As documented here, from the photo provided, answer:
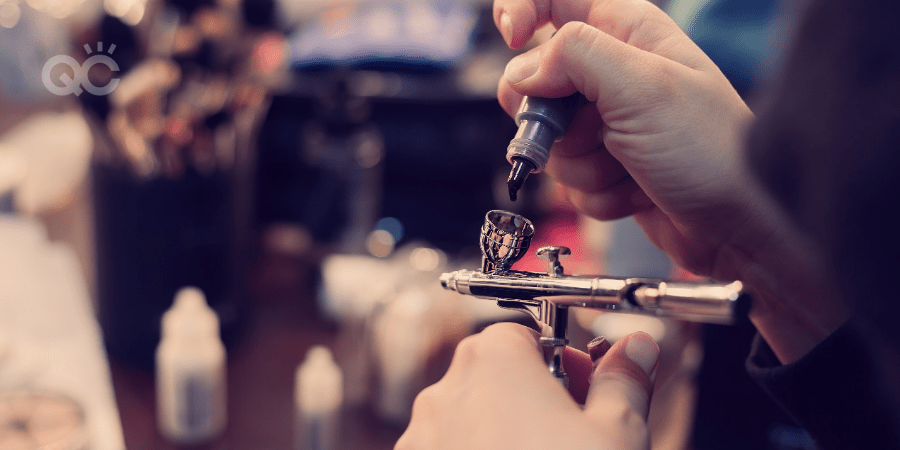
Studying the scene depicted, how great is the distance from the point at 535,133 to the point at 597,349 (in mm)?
164

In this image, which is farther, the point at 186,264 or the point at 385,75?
the point at 385,75

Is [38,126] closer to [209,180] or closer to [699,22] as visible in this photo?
[209,180]

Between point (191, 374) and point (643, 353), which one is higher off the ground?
point (643, 353)

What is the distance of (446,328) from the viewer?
73 centimetres

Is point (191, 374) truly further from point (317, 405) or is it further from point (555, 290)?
point (555, 290)

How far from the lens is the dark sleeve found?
419 mm

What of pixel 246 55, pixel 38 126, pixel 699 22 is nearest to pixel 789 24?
pixel 246 55

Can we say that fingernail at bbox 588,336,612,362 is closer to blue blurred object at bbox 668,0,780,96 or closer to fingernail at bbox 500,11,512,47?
fingernail at bbox 500,11,512,47

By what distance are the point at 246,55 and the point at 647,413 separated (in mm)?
772

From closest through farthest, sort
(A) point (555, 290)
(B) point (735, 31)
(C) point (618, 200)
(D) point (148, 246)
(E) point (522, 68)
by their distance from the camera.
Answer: (A) point (555, 290) < (E) point (522, 68) < (C) point (618, 200) < (D) point (148, 246) < (B) point (735, 31)

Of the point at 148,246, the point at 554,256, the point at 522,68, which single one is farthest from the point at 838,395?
the point at 148,246

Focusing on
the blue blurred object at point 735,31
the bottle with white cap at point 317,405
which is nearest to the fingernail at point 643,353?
the bottle with white cap at point 317,405

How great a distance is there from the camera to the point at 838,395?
0.43m

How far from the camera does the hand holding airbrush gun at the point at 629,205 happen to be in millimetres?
354
